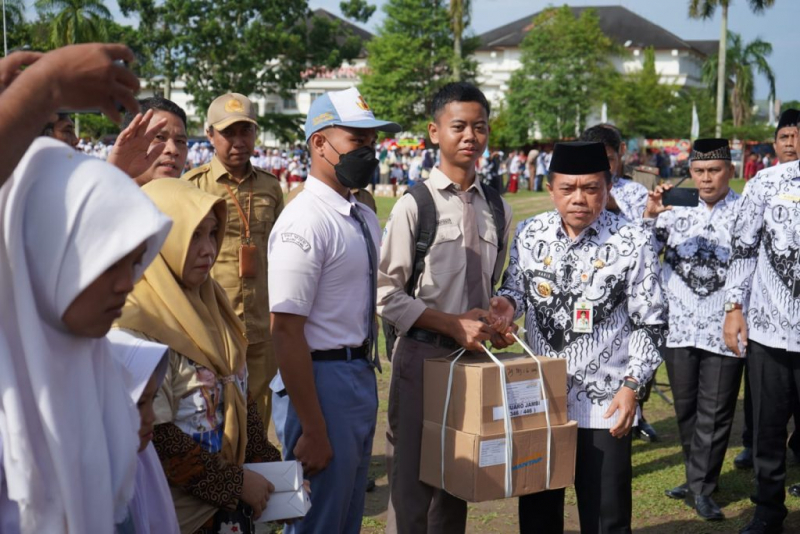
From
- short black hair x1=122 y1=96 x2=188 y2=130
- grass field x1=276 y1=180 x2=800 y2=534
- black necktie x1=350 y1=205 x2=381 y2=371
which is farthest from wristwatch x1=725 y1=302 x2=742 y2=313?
short black hair x1=122 y1=96 x2=188 y2=130

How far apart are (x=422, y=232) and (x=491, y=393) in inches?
36.8

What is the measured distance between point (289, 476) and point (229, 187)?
2.70 metres

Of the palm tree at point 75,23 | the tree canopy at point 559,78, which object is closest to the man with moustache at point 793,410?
the palm tree at point 75,23

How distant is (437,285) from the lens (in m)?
4.15

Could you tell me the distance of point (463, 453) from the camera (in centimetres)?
356

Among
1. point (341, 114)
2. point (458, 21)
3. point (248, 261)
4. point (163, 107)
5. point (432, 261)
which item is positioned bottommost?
point (248, 261)

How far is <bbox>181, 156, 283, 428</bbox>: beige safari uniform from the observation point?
16.9ft

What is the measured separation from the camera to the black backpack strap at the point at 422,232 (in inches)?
162

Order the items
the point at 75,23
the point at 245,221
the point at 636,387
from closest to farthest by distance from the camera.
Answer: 1. the point at 636,387
2. the point at 245,221
3. the point at 75,23

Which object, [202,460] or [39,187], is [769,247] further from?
[39,187]

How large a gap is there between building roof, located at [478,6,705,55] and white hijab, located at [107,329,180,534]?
86460mm

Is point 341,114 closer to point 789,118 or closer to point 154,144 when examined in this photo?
point 154,144

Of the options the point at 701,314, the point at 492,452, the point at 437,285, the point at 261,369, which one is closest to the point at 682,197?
the point at 701,314

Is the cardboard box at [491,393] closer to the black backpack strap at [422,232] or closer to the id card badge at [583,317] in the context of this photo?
the id card badge at [583,317]
